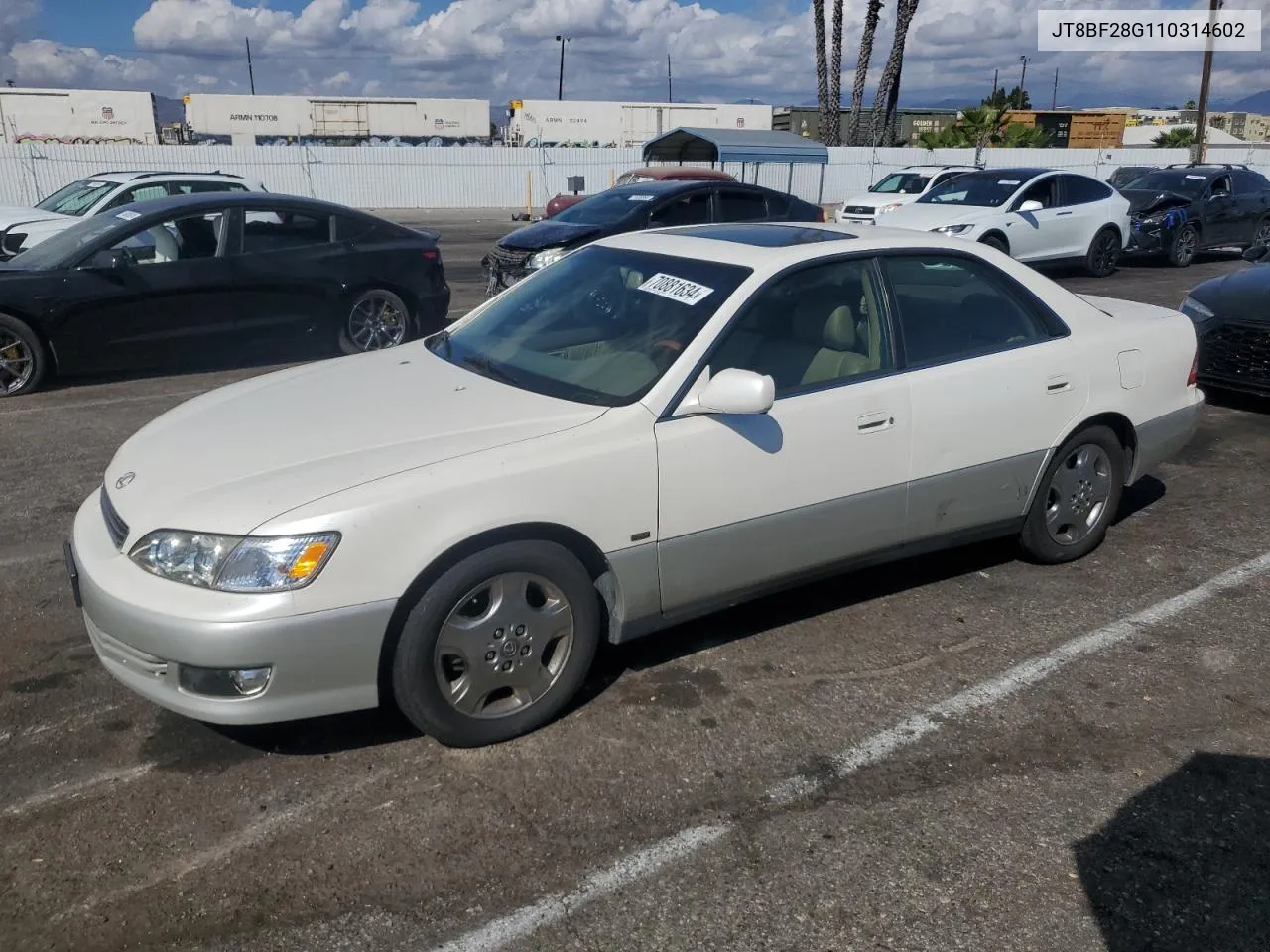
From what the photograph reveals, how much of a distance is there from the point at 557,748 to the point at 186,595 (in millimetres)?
1222

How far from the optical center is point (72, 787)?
3.20m

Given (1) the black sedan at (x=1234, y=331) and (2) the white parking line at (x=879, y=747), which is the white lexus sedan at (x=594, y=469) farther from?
(1) the black sedan at (x=1234, y=331)

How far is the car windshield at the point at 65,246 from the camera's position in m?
8.10

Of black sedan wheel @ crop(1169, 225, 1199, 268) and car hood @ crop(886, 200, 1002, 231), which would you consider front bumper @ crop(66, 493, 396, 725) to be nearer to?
car hood @ crop(886, 200, 1002, 231)

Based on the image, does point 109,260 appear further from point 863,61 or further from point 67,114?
point 67,114

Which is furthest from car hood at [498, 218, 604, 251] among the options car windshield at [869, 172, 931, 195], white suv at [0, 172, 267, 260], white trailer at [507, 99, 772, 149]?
white trailer at [507, 99, 772, 149]

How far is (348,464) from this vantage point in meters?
3.21

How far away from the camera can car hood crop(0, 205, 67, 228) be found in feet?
39.8

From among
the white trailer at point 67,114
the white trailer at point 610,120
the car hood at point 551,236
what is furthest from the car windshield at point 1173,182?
the white trailer at point 67,114

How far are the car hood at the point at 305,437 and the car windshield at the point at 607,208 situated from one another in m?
8.20

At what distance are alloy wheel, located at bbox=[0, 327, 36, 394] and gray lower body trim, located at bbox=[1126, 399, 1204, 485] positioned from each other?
7509 millimetres

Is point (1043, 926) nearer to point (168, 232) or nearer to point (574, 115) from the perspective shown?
point (168, 232)

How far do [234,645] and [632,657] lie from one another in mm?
1578

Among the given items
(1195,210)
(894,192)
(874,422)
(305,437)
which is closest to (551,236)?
(874,422)
